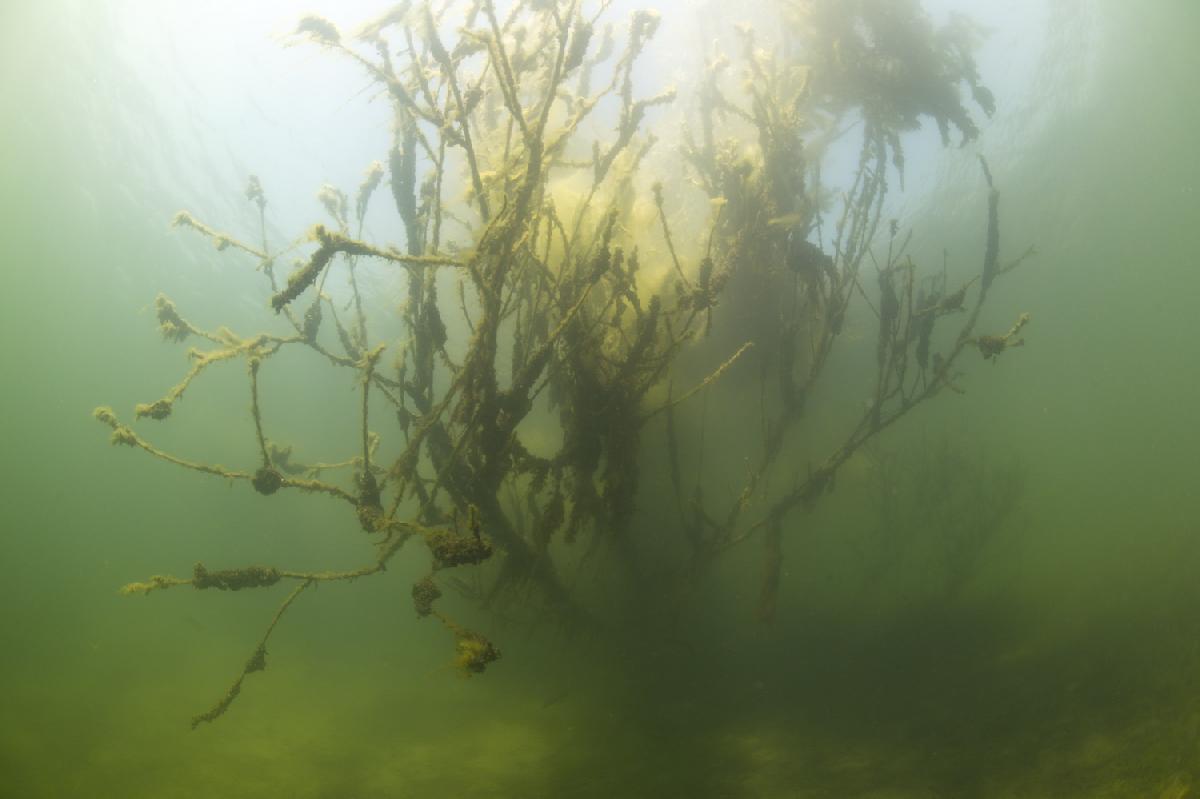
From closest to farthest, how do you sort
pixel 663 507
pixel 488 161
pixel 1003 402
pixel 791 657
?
pixel 488 161
pixel 663 507
pixel 791 657
pixel 1003 402

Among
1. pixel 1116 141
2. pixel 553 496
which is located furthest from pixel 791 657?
pixel 1116 141

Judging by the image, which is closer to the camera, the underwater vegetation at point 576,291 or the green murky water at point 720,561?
the underwater vegetation at point 576,291

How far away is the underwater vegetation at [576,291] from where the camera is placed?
2.61 meters

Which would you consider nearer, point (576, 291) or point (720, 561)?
point (576, 291)

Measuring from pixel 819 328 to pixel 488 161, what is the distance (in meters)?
3.95

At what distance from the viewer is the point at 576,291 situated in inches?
125

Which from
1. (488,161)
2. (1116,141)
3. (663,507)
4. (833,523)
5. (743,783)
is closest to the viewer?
(488,161)

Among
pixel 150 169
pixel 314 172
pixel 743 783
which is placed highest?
pixel 314 172

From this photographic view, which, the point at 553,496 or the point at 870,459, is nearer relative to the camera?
the point at 553,496

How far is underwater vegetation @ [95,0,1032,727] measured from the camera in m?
2.61

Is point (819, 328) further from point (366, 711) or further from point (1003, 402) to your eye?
point (1003, 402)

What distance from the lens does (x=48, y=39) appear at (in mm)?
12133

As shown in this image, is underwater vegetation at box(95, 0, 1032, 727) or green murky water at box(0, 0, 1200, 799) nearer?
underwater vegetation at box(95, 0, 1032, 727)

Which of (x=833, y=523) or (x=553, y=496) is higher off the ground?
(x=833, y=523)
